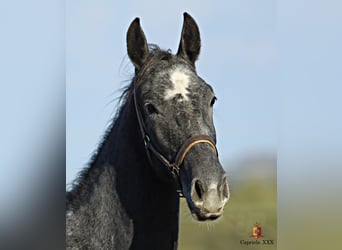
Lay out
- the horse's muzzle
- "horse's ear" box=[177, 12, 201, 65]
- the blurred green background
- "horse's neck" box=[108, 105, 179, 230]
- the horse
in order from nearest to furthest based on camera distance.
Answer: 1. the horse's muzzle
2. the horse
3. "horse's neck" box=[108, 105, 179, 230]
4. "horse's ear" box=[177, 12, 201, 65]
5. the blurred green background

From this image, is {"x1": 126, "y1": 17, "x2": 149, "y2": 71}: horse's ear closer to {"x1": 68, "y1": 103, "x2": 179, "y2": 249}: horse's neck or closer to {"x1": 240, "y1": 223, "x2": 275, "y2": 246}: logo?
{"x1": 68, "y1": 103, "x2": 179, "y2": 249}: horse's neck

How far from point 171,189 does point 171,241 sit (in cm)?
19

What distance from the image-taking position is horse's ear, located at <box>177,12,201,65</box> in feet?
7.30

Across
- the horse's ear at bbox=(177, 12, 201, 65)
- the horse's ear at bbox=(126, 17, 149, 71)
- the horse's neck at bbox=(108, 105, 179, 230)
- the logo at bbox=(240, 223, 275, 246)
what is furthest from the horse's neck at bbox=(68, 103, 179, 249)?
the logo at bbox=(240, 223, 275, 246)

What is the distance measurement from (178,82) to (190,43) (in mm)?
264

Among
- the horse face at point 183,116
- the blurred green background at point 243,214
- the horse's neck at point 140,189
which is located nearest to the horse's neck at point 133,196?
the horse's neck at point 140,189

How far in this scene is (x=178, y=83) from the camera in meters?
2.04

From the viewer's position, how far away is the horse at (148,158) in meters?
1.95

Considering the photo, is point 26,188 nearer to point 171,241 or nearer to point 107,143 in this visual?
point 107,143

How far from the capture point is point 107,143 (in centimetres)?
221

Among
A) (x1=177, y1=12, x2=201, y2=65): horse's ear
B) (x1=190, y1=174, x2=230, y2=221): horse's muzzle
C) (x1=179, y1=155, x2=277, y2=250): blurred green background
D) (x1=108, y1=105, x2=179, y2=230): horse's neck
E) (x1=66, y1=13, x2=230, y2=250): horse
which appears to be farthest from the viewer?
(x1=179, y1=155, x2=277, y2=250): blurred green background

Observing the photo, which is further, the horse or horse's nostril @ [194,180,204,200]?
the horse

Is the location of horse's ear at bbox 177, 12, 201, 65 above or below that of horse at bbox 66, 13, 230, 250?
above

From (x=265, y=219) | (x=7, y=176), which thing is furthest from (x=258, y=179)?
(x=7, y=176)
